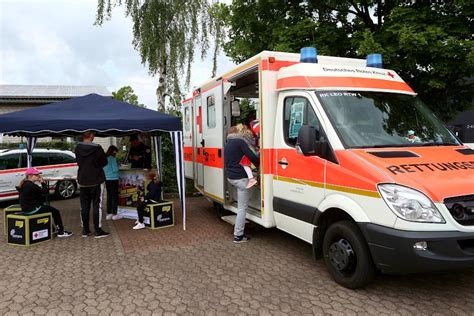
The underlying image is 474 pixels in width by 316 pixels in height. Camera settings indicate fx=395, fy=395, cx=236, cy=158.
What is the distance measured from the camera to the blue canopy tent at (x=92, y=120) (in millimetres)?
6523

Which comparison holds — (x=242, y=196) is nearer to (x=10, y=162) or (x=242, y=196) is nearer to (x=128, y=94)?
(x=10, y=162)

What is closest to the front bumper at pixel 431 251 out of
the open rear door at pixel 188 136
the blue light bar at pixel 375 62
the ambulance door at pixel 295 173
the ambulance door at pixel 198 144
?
the ambulance door at pixel 295 173

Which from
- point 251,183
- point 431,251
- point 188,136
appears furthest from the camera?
point 188,136

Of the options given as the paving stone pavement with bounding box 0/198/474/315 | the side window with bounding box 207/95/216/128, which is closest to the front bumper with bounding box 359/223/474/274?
the paving stone pavement with bounding box 0/198/474/315

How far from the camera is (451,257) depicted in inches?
139

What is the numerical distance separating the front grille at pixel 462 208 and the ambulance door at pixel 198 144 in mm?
5493

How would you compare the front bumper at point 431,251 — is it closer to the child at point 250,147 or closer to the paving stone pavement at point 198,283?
the paving stone pavement at point 198,283

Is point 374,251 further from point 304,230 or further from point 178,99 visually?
point 178,99

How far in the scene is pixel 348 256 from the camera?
4215 millimetres

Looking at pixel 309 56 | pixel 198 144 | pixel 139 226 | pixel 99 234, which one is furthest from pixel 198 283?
pixel 198 144

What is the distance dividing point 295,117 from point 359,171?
1.45m

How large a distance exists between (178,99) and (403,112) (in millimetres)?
10403

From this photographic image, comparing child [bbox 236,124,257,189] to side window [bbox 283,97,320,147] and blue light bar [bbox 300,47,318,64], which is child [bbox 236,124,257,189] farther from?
blue light bar [bbox 300,47,318,64]

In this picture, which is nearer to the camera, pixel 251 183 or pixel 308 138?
pixel 308 138
